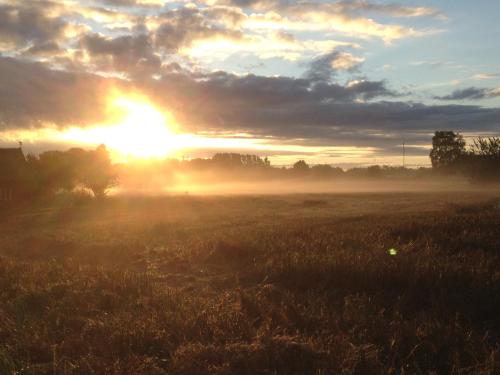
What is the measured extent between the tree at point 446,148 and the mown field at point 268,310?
246 ft

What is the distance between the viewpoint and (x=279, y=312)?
6.95 m

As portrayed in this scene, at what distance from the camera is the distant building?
4534 centimetres

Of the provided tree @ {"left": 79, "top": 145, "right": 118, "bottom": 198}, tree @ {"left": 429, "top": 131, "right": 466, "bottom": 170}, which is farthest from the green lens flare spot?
tree @ {"left": 429, "top": 131, "right": 466, "bottom": 170}

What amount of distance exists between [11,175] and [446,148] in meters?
71.6

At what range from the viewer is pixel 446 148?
8219 centimetres

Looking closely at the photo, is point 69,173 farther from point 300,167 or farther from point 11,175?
point 300,167

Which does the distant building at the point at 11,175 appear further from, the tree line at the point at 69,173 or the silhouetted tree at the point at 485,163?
the silhouetted tree at the point at 485,163

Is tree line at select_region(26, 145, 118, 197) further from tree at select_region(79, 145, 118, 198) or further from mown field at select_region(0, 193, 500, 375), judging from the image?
mown field at select_region(0, 193, 500, 375)

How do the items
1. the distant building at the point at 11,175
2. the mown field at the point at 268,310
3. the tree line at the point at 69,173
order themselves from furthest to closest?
1. the tree line at the point at 69,173
2. the distant building at the point at 11,175
3. the mown field at the point at 268,310

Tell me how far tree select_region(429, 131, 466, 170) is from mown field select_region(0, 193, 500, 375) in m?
74.9

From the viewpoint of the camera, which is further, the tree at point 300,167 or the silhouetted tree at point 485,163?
the tree at point 300,167

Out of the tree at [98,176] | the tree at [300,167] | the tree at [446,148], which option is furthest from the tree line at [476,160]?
the tree at [300,167]

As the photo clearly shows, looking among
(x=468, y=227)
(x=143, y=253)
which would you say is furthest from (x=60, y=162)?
(x=468, y=227)

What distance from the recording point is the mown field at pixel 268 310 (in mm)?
5340
